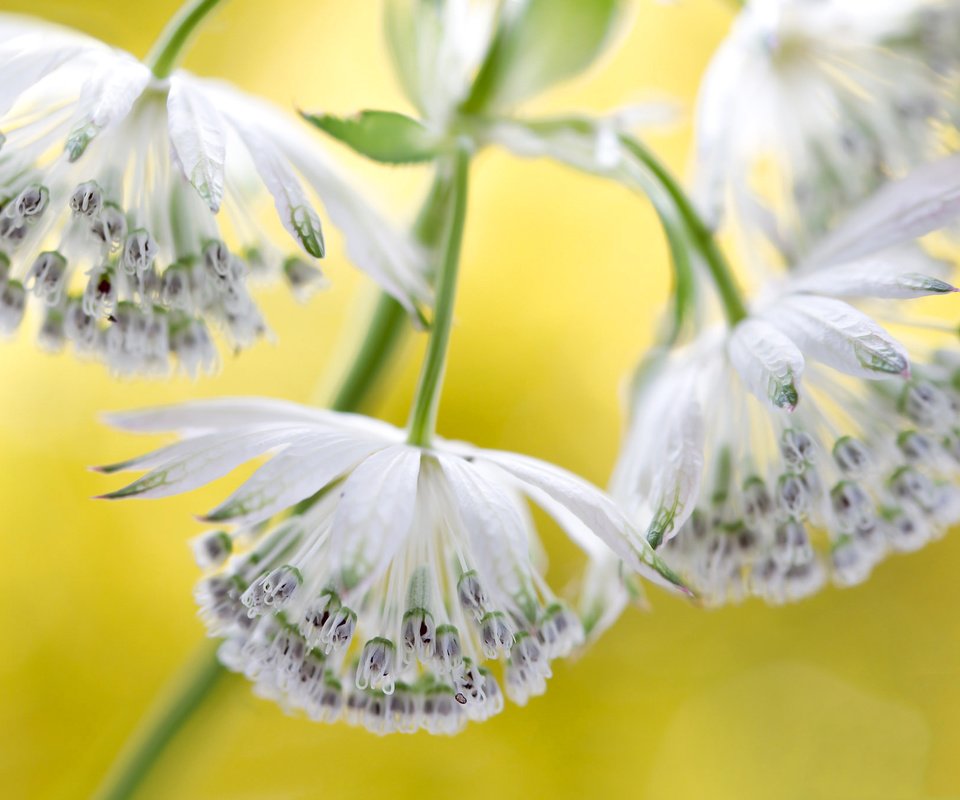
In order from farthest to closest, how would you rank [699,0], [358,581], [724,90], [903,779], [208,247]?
[903,779], [699,0], [724,90], [208,247], [358,581]

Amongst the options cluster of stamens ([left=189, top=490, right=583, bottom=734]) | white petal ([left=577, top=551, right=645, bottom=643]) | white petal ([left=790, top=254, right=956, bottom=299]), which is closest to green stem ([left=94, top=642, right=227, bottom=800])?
cluster of stamens ([left=189, top=490, right=583, bottom=734])

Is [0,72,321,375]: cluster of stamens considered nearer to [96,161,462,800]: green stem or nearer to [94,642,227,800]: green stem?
[96,161,462,800]: green stem

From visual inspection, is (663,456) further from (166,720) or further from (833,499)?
(166,720)

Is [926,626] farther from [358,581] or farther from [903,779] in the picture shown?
[358,581]

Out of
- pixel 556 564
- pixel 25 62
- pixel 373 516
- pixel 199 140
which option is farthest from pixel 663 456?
pixel 556 564

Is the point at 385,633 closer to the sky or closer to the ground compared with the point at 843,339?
closer to the ground

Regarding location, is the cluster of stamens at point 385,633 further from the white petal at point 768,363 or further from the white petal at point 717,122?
the white petal at point 717,122

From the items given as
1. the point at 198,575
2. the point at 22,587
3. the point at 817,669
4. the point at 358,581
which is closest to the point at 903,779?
the point at 817,669
